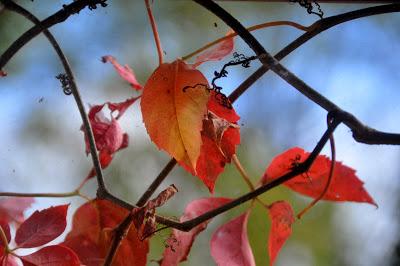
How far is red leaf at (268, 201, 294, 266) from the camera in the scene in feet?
1.17

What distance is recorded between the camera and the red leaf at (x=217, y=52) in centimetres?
32

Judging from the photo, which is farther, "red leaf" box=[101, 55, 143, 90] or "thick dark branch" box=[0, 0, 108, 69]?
"red leaf" box=[101, 55, 143, 90]

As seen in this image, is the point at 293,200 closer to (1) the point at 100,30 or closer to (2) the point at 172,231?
(1) the point at 100,30

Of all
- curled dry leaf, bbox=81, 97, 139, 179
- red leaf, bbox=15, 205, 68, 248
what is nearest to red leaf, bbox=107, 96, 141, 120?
curled dry leaf, bbox=81, 97, 139, 179

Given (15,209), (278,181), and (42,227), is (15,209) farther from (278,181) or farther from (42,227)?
(278,181)

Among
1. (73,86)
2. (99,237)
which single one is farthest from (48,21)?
(99,237)

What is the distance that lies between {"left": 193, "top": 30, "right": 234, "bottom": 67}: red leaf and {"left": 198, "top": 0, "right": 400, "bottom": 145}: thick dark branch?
66mm

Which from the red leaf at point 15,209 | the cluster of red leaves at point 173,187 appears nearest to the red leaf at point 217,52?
the cluster of red leaves at point 173,187

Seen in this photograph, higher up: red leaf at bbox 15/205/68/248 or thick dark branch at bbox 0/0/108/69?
thick dark branch at bbox 0/0/108/69

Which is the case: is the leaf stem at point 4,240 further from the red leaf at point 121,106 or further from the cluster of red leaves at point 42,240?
the red leaf at point 121,106

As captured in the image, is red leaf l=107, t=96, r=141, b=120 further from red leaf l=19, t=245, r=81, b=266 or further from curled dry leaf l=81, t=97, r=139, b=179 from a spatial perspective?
red leaf l=19, t=245, r=81, b=266

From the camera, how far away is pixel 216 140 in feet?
0.93

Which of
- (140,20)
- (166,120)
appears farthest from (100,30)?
Answer: (166,120)

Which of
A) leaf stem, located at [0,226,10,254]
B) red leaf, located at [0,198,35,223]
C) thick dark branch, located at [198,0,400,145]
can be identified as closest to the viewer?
thick dark branch, located at [198,0,400,145]
